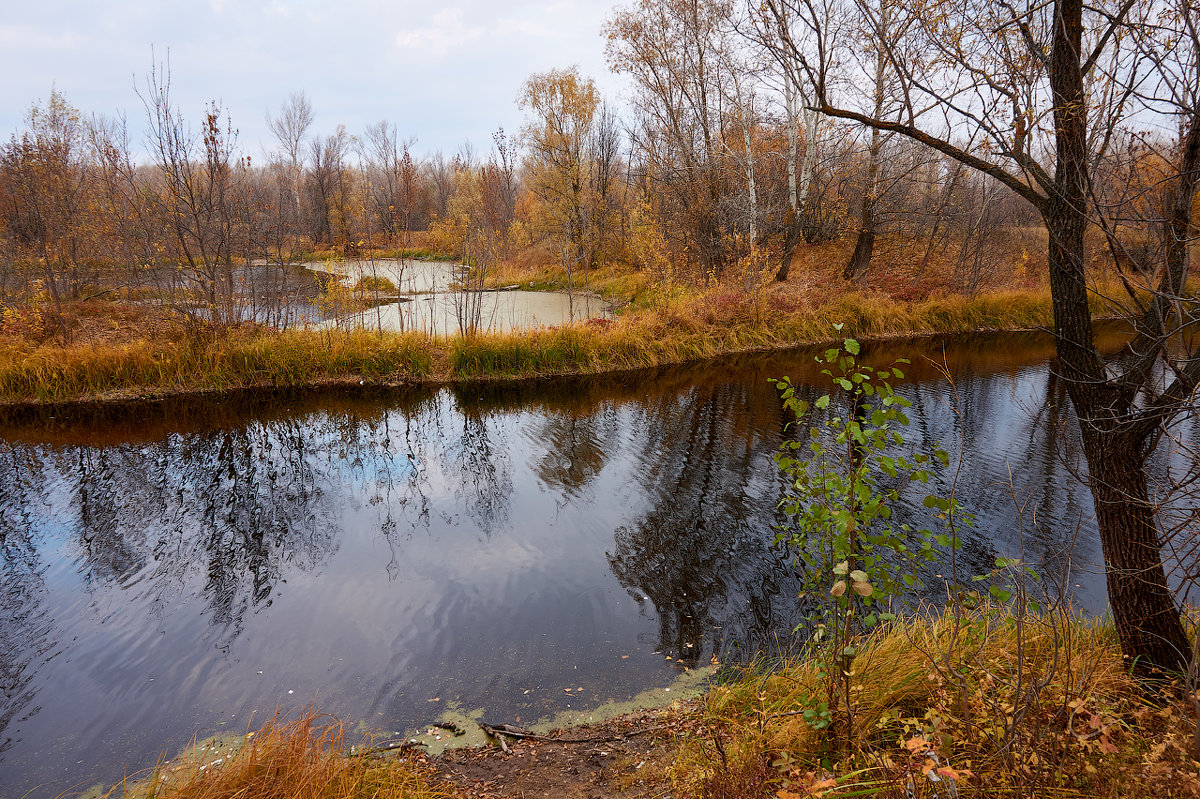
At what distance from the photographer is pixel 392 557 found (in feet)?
19.5

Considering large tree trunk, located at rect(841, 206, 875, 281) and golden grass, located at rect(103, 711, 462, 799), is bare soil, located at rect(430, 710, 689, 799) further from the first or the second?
large tree trunk, located at rect(841, 206, 875, 281)

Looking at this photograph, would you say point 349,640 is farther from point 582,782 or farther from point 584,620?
point 582,782

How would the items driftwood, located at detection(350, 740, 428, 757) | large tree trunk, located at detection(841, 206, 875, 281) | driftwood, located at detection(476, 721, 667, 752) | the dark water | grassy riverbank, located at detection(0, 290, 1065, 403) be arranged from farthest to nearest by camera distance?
large tree trunk, located at detection(841, 206, 875, 281) < grassy riverbank, located at detection(0, 290, 1065, 403) < the dark water < driftwood, located at detection(476, 721, 667, 752) < driftwood, located at detection(350, 740, 428, 757)

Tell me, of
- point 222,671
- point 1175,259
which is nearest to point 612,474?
point 222,671

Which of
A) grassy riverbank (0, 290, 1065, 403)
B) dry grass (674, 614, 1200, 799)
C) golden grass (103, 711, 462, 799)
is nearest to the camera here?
dry grass (674, 614, 1200, 799)

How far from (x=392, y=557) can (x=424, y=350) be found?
22.5 feet

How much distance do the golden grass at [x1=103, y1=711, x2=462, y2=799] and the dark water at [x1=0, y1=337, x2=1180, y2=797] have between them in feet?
3.17

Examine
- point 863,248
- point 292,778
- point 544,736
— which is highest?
point 863,248

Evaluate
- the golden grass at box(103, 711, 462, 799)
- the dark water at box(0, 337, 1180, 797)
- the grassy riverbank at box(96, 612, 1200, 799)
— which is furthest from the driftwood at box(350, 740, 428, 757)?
the golden grass at box(103, 711, 462, 799)

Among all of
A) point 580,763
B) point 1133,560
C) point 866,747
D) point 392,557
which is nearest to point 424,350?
point 392,557

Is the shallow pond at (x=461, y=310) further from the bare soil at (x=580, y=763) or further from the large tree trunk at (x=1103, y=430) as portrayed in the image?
the large tree trunk at (x=1103, y=430)

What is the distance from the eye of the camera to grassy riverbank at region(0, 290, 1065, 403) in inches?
408

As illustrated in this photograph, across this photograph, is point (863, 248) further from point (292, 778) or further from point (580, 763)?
point (292, 778)

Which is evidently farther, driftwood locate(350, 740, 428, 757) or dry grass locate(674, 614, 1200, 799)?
driftwood locate(350, 740, 428, 757)
